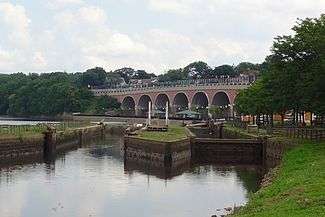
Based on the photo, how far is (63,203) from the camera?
103ft

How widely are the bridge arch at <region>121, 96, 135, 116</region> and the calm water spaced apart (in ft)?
386

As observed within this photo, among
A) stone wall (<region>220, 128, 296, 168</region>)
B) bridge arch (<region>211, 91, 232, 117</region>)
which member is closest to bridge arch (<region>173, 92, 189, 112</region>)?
bridge arch (<region>211, 91, 232, 117</region>)

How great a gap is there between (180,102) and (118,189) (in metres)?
125

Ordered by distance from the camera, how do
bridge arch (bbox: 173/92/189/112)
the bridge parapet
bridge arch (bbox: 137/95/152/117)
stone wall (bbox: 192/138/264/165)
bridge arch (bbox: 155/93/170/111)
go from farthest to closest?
bridge arch (bbox: 137/95/152/117) < bridge arch (bbox: 155/93/170/111) < bridge arch (bbox: 173/92/189/112) < the bridge parapet < stone wall (bbox: 192/138/264/165)

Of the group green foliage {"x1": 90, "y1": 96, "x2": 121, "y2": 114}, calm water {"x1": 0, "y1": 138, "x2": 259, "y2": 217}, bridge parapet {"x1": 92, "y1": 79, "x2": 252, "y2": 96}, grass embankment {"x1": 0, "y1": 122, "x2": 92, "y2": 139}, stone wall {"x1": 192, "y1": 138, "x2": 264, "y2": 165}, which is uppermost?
bridge parapet {"x1": 92, "y1": 79, "x2": 252, "y2": 96}

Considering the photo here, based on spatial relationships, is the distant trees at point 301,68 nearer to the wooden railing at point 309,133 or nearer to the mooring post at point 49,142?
the wooden railing at point 309,133

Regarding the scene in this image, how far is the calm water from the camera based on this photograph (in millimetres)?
29922

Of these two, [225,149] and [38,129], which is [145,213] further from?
[38,129]

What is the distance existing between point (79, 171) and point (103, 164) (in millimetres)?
5627

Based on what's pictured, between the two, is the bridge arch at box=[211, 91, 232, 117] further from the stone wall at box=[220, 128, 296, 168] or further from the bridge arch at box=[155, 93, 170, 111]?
the stone wall at box=[220, 128, 296, 168]

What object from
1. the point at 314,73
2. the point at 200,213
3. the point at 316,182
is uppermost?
the point at 314,73

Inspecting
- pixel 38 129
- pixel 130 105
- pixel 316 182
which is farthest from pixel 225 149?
pixel 130 105

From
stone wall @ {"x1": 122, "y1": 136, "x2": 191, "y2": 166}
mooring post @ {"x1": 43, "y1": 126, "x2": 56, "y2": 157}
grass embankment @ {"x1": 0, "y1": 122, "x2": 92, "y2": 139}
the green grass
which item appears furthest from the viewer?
mooring post @ {"x1": 43, "y1": 126, "x2": 56, "y2": 157}

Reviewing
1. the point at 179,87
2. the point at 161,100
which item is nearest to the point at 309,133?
the point at 179,87
